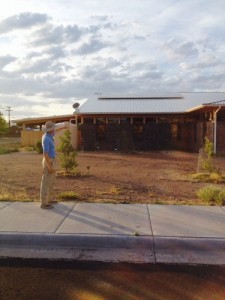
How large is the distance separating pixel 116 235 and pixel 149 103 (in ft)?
96.4

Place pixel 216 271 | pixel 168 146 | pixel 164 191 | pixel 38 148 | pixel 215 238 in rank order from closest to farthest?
pixel 216 271 < pixel 215 238 < pixel 164 191 < pixel 38 148 < pixel 168 146

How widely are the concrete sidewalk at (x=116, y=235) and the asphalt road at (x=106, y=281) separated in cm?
31

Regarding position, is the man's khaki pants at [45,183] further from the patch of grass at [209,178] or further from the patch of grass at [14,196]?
the patch of grass at [209,178]

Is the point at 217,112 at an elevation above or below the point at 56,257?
above

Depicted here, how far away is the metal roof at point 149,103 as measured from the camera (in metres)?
31.5

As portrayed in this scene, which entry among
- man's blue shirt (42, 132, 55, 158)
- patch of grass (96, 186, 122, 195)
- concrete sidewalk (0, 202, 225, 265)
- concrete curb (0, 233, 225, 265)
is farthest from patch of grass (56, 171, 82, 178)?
concrete curb (0, 233, 225, 265)

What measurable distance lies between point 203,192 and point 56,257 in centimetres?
472

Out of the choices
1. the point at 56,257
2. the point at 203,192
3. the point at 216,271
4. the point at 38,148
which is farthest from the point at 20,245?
the point at 38,148

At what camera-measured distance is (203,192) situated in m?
9.68

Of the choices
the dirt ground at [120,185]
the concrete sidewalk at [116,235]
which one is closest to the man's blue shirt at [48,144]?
the concrete sidewalk at [116,235]

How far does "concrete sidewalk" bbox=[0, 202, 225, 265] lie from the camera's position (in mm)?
6016

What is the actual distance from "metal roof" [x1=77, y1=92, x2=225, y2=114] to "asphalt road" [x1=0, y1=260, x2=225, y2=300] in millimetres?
24470

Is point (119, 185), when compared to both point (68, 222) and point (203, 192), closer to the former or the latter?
point (203, 192)

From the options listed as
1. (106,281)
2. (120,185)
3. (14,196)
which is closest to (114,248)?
(106,281)
